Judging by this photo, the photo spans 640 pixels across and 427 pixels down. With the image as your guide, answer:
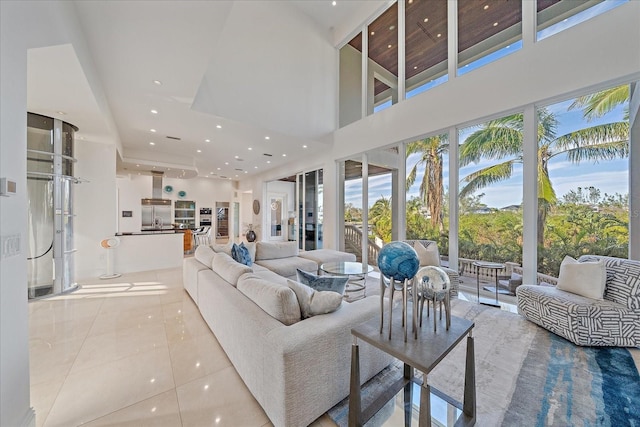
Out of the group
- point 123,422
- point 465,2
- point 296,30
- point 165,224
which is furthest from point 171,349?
point 165,224

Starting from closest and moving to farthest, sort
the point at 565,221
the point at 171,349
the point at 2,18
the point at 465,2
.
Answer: the point at 2,18, the point at 171,349, the point at 565,221, the point at 465,2

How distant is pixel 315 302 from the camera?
1.79 m

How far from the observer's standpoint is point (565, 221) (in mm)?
3182

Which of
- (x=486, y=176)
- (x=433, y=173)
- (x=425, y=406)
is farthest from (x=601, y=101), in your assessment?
(x=425, y=406)

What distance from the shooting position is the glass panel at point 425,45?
4.40 m

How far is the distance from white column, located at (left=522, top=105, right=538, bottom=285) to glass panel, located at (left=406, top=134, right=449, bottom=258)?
1073mm

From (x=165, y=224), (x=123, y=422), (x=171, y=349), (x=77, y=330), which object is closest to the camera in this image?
(x=123, y=422)

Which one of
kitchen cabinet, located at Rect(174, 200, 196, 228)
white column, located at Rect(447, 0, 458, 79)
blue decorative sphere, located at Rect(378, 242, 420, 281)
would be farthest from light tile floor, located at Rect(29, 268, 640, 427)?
kitchen cabinet, located at Rect(174, 200, 196, 228)

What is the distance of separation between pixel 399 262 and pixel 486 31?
470 cm

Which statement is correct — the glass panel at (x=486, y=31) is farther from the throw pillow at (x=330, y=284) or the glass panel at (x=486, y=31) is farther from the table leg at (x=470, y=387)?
the table leg at (x=470, y=387)

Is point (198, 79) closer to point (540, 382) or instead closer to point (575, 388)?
point (540, 382)

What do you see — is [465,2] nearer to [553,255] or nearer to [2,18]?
[553,255]

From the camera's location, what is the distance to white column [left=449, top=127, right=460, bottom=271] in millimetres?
4098

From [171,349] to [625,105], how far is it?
5.78 metres
